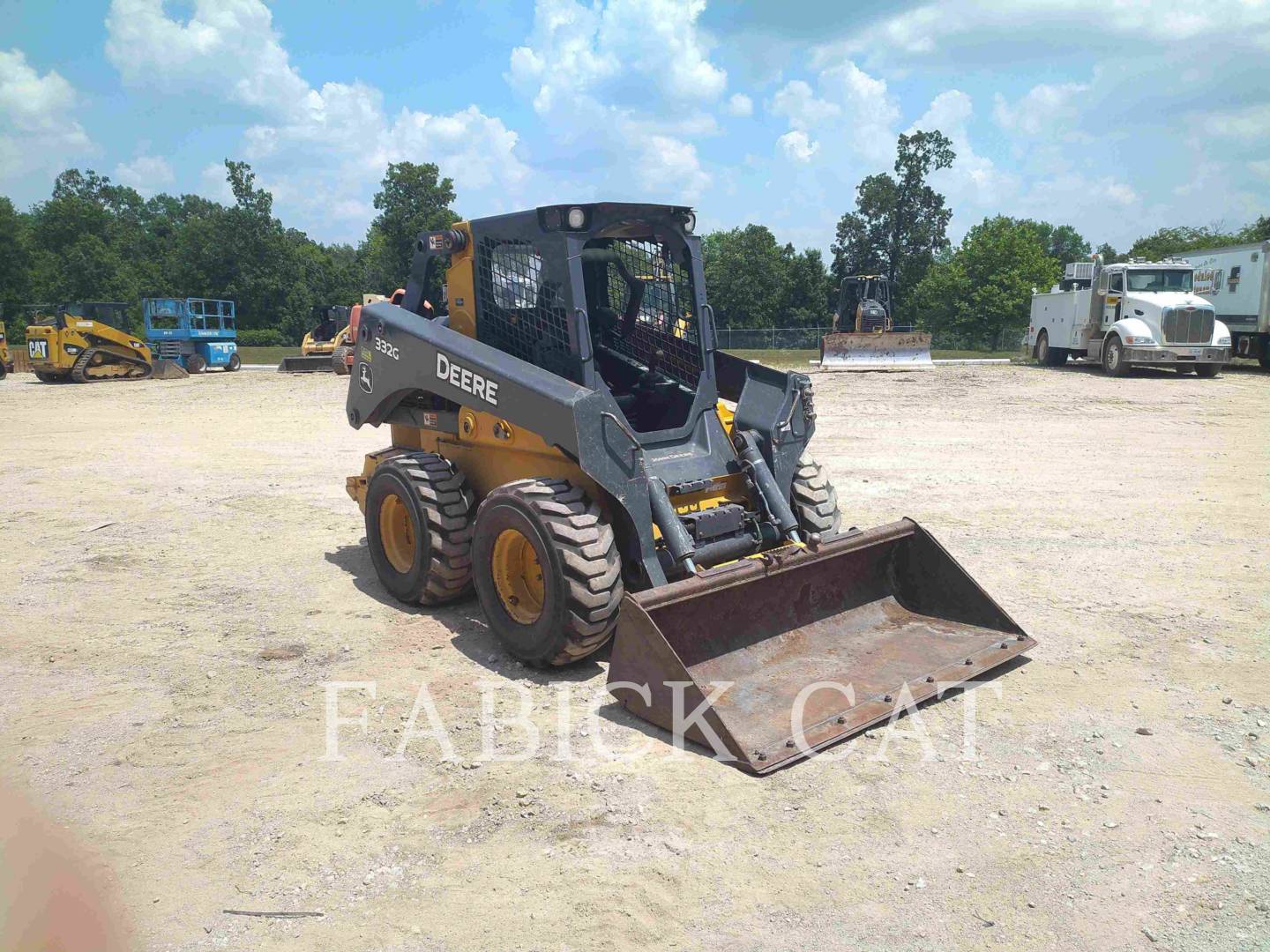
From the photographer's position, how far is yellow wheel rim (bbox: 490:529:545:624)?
5121mm

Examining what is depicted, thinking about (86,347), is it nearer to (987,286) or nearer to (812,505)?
(812,505)

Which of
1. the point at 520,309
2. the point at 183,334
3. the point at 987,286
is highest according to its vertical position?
the point at 987,286

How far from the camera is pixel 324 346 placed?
30.8 meters

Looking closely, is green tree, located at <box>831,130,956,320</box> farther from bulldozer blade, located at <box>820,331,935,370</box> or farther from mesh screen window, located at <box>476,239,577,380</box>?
mesh screen window, located at <box>476,239,577,380</box>

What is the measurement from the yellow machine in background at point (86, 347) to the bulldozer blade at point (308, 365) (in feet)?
12.5

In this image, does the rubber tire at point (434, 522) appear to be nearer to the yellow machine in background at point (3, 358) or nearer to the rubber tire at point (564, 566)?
the rubber tire at point (564, 566)

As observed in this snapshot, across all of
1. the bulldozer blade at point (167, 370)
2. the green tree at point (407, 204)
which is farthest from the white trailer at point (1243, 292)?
the green tree at point (407, 204)

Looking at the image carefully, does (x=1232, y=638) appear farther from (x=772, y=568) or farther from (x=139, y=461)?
(x=139, y=461)

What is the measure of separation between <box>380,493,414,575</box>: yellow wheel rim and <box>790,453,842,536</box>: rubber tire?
2.56 meters

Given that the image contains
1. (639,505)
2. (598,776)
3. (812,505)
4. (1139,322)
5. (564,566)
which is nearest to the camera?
(598,776)

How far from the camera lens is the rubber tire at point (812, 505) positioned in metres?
5.95

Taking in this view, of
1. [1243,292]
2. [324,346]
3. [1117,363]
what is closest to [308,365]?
[324,346]

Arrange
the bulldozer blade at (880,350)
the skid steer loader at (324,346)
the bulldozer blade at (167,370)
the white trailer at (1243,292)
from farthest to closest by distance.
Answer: the skid steer loader at (324,346) → the bulldozer blade at (167,370) → the bulldozer blade at (880,350) → the white trailer at (1243,292)

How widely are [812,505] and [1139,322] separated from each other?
19147mm
